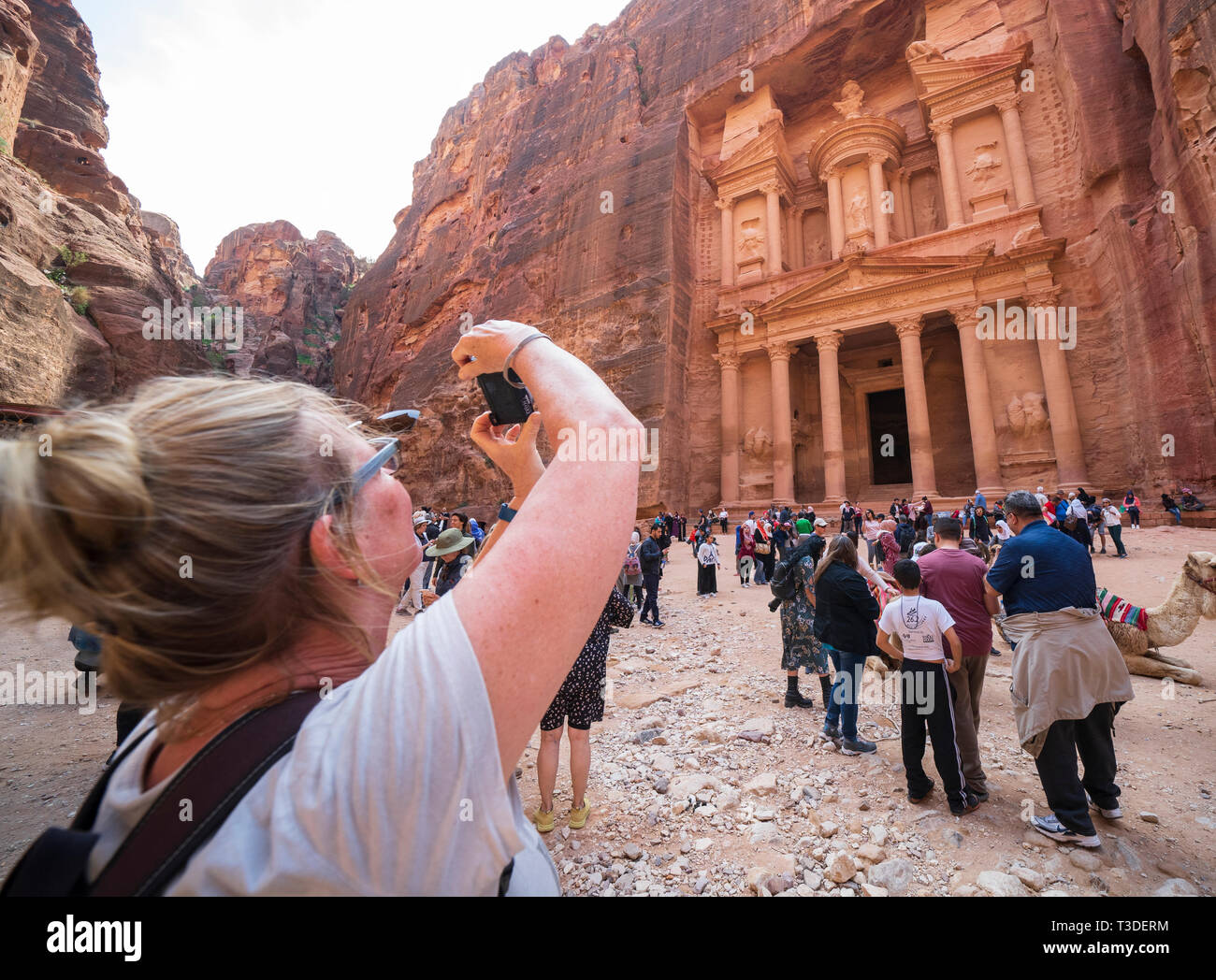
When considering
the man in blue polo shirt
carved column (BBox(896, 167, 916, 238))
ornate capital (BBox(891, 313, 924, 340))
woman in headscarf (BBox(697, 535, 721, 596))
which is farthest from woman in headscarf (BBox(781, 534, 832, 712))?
carved column (BBox(896, 167, 916, 238))

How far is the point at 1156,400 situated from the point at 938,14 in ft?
59.7

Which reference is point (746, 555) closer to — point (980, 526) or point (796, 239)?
point (980, 526)

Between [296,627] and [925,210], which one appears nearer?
[296,627]

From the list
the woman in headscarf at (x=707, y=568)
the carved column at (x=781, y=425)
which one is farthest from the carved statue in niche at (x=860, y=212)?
the woman in headscarf at (x=707, y=568)

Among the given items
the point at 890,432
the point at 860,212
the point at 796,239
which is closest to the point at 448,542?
the point at 860,212

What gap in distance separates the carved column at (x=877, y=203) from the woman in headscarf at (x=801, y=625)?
68.4ft

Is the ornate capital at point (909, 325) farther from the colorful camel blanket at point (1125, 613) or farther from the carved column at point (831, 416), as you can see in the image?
the colorful camel blanket at point (1125, 613)

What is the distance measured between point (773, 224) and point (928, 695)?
23597 millimetres

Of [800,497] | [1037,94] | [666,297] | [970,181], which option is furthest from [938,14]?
[800,497]

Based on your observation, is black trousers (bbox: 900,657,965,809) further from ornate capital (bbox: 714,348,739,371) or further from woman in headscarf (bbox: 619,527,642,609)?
ornate capital (bbox: 714,348,739,371)

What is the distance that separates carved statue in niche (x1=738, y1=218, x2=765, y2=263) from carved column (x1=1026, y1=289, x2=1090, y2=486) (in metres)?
10.3

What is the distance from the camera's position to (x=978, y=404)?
17.7 metres

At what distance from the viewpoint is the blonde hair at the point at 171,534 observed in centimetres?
58

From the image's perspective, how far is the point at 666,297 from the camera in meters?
20.8
